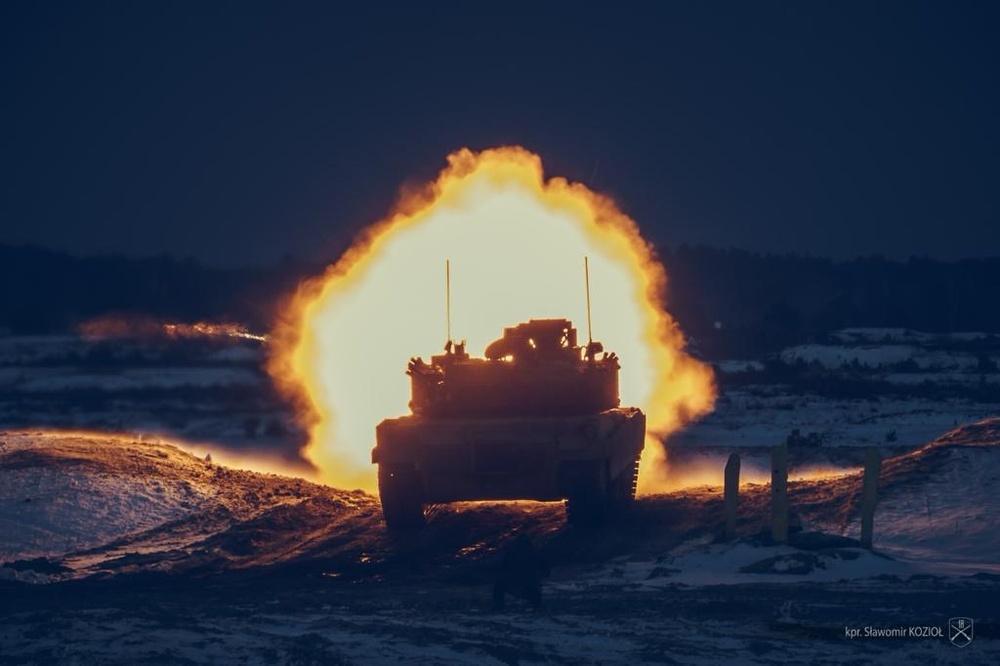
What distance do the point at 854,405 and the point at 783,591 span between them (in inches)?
1161

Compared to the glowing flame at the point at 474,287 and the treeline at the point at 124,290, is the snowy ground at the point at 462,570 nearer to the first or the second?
the glowing flame at the point at 474,287

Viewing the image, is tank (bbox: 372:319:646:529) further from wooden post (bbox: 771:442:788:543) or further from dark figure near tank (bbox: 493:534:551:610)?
dark figure near tank (bbox: 493:534:551:610)

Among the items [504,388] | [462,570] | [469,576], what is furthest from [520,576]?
[504,388]

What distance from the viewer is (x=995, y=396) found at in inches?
1790

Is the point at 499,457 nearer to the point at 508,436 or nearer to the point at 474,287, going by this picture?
the point at 508,436

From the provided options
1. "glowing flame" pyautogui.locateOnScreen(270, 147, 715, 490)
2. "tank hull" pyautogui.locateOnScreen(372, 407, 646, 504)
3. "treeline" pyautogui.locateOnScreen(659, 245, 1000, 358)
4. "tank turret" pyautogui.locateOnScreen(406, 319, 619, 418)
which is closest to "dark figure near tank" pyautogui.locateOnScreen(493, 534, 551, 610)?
"tank hull" pyautogui.locateOnScreen(372, 407, 646, 504)

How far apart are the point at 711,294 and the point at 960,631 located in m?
83.6

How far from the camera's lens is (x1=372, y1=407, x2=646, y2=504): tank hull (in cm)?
2036

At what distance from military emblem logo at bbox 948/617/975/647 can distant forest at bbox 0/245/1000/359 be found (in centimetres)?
3871

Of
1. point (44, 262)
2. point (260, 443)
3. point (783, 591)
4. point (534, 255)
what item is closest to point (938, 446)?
point (783, 591)

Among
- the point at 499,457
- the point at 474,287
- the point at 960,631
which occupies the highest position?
the point at 474,287

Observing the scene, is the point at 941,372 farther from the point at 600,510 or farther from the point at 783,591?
the point at 783,591

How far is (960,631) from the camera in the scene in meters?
13.3

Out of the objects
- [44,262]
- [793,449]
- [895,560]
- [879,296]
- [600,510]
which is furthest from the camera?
[879,296]
